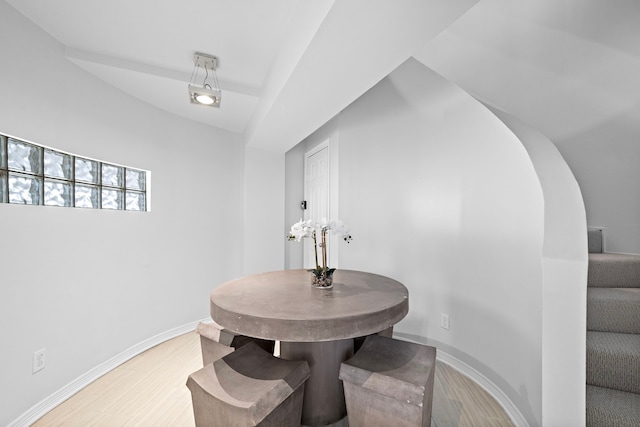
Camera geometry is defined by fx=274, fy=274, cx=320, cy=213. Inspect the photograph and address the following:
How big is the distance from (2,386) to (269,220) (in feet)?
8.06

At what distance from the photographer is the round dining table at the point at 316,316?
1.19 meters

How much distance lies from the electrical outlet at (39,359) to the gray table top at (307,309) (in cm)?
131

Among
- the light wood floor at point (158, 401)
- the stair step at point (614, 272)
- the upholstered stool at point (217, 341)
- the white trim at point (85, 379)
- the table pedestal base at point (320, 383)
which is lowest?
the light wood floor at point (158, 401)

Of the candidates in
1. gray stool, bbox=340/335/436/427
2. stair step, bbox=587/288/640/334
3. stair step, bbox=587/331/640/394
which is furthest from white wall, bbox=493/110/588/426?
stair step, bbox=587/288/640/334

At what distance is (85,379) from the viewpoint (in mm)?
2070

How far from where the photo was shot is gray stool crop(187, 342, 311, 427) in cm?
112

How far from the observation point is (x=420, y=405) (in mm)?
1140

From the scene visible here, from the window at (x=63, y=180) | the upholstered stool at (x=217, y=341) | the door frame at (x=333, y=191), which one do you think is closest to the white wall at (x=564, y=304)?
the upholstered stool at (x=217, y=341)

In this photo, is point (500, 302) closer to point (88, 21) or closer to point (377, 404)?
point (377, 404)

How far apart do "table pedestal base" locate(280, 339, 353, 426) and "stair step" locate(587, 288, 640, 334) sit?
150 centimetres

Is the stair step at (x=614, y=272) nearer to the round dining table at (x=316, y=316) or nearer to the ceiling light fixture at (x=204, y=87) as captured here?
the round dining table at (x=316, y=316)

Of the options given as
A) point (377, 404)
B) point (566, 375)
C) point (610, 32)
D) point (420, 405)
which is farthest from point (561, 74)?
point (377, 404)

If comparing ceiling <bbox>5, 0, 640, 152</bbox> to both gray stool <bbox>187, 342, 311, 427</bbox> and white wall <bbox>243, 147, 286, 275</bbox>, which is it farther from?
gray stool <bbox>187, 342, 311, 427</bbox>

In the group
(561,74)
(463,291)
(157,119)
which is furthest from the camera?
(157,119)
